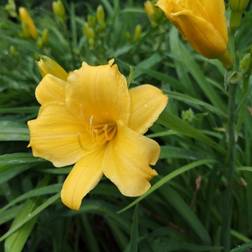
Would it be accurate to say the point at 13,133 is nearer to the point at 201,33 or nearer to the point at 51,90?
the point at 51,90

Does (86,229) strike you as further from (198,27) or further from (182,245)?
(198,27)

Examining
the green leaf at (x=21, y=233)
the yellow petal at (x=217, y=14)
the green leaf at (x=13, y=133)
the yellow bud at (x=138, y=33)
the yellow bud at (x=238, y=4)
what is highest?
the yellow petal at (x=217, y=14)

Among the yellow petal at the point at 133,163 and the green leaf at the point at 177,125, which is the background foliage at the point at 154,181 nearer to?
the green leaf at the point at 177,125

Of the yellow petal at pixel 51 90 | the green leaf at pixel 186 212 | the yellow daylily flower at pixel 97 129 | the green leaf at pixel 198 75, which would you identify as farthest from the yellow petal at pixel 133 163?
the green leaf at pixel 198 75

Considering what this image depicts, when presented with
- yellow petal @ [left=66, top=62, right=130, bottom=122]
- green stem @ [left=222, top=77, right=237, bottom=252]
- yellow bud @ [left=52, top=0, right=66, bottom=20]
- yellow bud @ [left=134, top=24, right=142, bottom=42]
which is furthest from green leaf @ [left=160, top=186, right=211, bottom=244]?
yellow bud @ [left=52, top=0, right=66, bottom=20]

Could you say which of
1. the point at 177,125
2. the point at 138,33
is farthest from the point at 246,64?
the point at 138,33

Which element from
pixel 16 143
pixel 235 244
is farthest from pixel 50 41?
pixel 235 244
